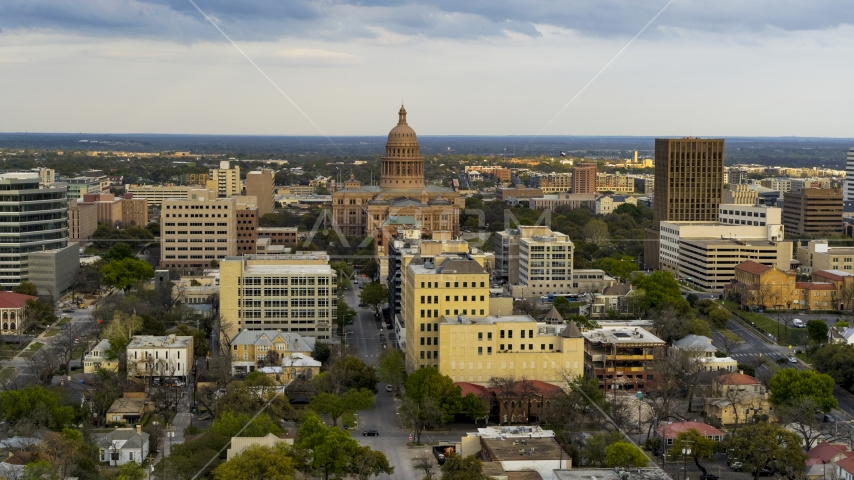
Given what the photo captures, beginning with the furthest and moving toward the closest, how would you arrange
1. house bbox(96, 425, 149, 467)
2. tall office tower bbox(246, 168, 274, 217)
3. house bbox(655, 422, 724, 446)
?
tall office tower bbox(246, 168, 274, 217) → house bbox(655, 422, 724, 446) → house bbox(96, 425, 149, 467)

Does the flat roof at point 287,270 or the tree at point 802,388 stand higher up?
the flat roof at point 287,270

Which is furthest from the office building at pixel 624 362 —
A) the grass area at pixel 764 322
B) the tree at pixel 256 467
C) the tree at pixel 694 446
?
the tree at pixel 256 467

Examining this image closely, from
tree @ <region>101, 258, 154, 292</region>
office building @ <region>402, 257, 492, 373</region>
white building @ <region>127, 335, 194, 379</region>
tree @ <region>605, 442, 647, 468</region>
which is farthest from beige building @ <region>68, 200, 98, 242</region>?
tree @ <region>605, 442, 647, 468</region>

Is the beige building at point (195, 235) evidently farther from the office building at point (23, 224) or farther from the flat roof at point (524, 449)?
the flat roof at point (524, 449)

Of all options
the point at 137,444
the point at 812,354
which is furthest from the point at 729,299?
the point at 137,444

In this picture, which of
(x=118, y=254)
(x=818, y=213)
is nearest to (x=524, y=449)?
(x=118, y=254)

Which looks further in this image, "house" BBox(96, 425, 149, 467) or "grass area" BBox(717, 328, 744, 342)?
"grass area" BBox(717, 328, 744, 342)

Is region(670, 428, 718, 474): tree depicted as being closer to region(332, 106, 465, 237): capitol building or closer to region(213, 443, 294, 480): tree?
region(213, 443, 294, 480): tree

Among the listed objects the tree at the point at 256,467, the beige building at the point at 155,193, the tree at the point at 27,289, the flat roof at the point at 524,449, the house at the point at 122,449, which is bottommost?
the house at the point at 122,449
